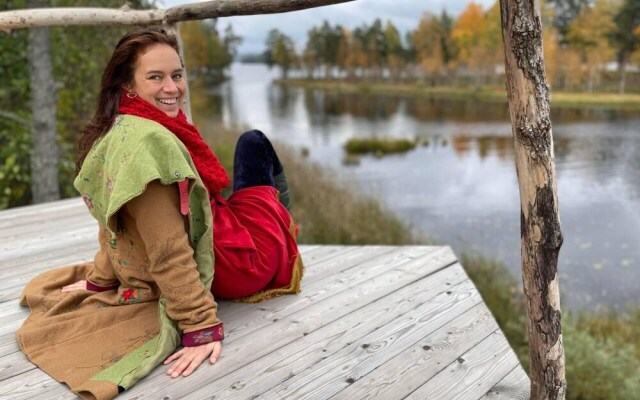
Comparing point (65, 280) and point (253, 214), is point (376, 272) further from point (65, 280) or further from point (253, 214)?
point (65, 280)

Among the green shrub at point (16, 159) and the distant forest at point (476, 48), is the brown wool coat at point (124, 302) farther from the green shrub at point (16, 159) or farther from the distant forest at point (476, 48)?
the distant forest at point (476, 48)

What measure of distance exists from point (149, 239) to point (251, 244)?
420 mm

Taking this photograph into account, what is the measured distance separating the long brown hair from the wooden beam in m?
0.33

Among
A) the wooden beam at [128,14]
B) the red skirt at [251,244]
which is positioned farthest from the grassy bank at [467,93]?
the red skirt at [251,244]

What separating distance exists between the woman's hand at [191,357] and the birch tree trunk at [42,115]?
12.7 ft

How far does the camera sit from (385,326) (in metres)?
2.06

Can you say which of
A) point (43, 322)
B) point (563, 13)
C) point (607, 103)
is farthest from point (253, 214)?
point (563, 13)

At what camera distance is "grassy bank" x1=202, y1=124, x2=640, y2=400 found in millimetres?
3844

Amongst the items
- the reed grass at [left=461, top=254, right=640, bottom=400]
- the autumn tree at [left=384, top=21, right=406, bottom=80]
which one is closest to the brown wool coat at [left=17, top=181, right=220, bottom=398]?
the reed grass at [left=461, top=254, right=640, bottom=400]

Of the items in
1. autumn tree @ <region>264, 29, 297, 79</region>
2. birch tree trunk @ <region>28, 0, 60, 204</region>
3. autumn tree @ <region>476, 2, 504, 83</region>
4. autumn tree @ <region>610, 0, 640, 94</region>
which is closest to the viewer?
birch tree trunk @ <region>28, 0, 60, 204</region>

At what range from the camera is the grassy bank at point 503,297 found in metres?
3.84

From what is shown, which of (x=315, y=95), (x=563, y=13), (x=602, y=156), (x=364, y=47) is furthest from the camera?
(x=364, y=47)

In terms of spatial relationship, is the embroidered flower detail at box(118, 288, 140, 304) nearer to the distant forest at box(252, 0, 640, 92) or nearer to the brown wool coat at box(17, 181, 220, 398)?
the brown wool coat at box(17, 181, 220, 398)

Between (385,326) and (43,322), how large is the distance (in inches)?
48.7
